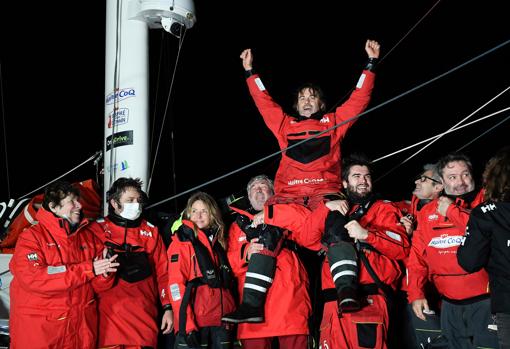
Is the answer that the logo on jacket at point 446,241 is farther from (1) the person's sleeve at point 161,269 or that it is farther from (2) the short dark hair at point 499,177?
(1) the person's sleeve at point 161,269

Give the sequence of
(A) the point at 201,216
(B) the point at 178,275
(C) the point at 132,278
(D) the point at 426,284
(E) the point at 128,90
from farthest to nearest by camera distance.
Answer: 1. (E) the point at 128,90
2. (D) the point at 426,284
3. (A) the point at 201,216
4. (C) the point at 132,278
5. (B) the point at 178,275


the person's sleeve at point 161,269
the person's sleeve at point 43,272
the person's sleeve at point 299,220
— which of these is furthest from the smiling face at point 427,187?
the person's sleeve at point 43,272

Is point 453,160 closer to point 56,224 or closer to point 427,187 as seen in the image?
point 427,187

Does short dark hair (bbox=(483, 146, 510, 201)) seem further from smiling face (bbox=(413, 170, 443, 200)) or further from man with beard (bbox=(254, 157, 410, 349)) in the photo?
smiling face (bbox=(413, 170, 443, 200))

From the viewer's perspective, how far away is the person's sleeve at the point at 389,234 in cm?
414

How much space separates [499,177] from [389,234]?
111 centimetres

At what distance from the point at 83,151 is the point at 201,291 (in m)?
12.5

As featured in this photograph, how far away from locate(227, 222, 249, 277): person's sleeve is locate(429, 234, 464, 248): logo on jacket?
1.42m

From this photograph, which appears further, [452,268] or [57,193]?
[57,193]

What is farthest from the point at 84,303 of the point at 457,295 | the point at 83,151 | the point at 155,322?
the point at 83,151

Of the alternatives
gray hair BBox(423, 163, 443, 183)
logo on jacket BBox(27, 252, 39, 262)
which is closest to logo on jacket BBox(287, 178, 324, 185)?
gray hair BBox(423, 163, 443, 183)

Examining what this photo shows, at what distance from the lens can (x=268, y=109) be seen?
16.1ft

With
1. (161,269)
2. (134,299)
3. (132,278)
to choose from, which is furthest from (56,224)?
(161,269)

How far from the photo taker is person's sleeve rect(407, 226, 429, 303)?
4316 millimetres
